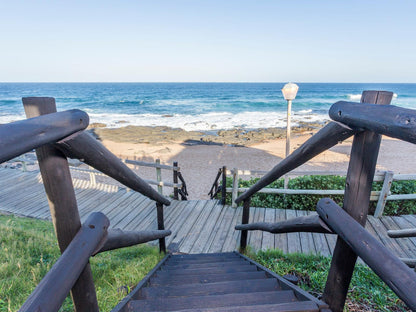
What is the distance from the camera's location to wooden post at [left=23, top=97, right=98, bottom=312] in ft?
3.31

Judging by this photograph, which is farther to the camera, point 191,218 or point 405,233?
point 191,218

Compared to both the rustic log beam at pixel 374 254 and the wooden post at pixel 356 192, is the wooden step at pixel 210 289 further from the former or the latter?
the rustic log beam at pixel 374 254

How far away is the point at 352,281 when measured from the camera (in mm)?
2754

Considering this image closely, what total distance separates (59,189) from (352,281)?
10.2ft

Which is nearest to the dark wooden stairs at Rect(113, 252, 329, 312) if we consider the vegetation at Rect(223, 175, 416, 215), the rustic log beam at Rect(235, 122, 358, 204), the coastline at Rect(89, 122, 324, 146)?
the rustic log beam at Rect(235, 122, 358, 204)

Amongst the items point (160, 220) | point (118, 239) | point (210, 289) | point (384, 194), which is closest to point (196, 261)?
point (160, 220)

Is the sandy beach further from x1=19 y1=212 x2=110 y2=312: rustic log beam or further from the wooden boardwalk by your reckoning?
x1=19 y1=212 x2=110 y2=312: rustic log beam

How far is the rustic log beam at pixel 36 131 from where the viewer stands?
70 centimetres

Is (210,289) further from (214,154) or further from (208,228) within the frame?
(214,154)

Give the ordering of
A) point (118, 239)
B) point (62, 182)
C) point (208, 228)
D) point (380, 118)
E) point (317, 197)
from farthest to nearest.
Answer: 1. point (317, 197)
2. point (208, 228)
3. point (118, 239)
4. point (62, 182)
5. point (380, 118)

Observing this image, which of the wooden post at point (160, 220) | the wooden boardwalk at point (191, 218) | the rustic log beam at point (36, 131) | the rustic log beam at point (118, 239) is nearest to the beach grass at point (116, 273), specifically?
the wooden post at point (160, 220)

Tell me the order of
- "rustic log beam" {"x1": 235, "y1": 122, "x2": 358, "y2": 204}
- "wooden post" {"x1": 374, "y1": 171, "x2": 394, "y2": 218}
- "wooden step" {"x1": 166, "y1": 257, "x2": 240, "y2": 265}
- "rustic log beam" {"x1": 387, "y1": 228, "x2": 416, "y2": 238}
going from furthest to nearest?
"wooden post" {"x1": 374, "y1": 171, "x2": 394, "y2": 218}
"wooden step" {"x1": 166, "y1": 257, "x2": 240, "y2": 265}
"rustic log beam" {"x1": 387, "y1": 228, "x2": 416, "y2": 238}
"rustic log beam" {"x1": 235, "y1": 122, "x2": 358, "y2": 204}

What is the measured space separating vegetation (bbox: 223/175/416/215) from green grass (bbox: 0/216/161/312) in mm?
3452

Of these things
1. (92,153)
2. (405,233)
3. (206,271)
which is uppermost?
(92,153)
